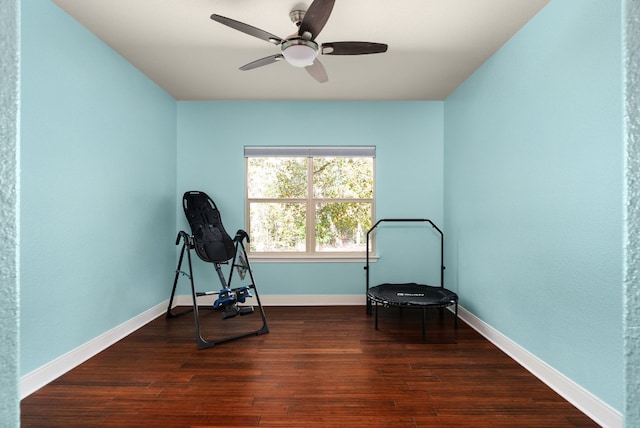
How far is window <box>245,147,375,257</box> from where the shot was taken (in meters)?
4.43

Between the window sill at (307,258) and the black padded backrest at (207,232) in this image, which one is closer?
the black padded backrest at (207,232)

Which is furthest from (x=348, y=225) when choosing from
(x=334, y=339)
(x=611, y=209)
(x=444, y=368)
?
(x=611, y=209)

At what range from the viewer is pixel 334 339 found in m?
3.15

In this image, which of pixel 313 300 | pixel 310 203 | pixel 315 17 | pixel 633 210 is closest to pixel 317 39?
pixel 315 17

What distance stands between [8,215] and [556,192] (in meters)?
2.69

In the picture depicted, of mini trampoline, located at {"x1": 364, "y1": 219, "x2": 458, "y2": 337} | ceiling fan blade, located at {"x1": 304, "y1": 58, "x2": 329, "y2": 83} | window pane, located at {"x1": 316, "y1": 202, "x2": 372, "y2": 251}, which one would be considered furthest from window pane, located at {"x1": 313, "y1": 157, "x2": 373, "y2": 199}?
ceiling fan blade, located at {"x1": 304, "y1": 58, "x2": 329, "y2": 83}

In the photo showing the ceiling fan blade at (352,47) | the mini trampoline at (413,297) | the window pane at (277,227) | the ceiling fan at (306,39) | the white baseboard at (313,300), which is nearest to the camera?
the ceiling fan at (306,39)

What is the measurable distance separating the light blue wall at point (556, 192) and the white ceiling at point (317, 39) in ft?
1.20

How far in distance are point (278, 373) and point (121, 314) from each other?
1740 mm

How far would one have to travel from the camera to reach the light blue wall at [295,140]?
14.3 ft

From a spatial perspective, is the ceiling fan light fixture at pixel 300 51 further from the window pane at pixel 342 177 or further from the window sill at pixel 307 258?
the window sill at pixel 307 258

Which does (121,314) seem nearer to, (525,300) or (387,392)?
(387,392)

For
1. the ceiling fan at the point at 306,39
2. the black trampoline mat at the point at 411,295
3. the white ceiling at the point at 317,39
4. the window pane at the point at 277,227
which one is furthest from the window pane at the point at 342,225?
the ceiling fan at the point at 306,39

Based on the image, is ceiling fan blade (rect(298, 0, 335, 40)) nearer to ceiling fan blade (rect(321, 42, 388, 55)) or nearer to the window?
ceiling fan blade (rect(321, 42, 388, 55))
